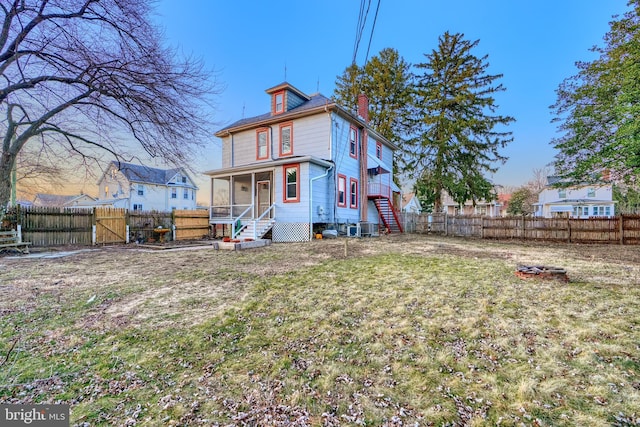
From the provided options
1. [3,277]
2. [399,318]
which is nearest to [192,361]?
[399,318]

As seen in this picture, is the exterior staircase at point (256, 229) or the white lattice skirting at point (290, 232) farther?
the white lattice skirting at point (290, 232)

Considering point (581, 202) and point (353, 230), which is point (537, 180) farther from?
point (353, 230)

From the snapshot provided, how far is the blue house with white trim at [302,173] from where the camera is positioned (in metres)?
13.7

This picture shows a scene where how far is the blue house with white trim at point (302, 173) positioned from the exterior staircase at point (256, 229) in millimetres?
46

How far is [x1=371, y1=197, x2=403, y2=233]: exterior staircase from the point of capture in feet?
60.2

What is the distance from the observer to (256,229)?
43.7 feet

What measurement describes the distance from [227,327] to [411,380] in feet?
7.70

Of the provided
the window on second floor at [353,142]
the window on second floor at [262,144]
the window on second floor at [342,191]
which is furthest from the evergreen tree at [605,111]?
the window on second floor at [262,144]

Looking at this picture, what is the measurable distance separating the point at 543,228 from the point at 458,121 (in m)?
10.0

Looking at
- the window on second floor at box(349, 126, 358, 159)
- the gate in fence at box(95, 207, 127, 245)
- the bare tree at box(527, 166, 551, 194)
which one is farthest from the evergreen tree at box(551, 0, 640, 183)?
the bare tree at box(527, 166, 551, 194)

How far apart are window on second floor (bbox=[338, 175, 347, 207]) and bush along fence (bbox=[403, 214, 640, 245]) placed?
23.1 feet

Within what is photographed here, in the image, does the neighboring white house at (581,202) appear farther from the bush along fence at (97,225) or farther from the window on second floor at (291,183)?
the bush along fence at (97,225)

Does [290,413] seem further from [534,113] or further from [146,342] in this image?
[534,113]

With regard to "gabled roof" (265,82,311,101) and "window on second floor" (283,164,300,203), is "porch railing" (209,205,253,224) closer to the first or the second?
"window on second floor" (283,164,300,203)
